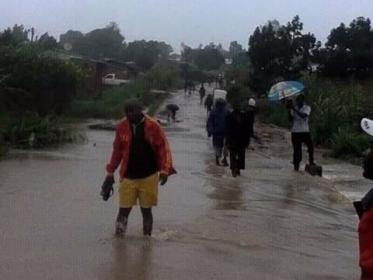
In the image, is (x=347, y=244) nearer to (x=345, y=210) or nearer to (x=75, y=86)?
(x=345, y=210)

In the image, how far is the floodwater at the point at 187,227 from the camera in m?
7.62

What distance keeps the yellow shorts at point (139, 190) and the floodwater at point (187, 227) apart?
0.44 meters

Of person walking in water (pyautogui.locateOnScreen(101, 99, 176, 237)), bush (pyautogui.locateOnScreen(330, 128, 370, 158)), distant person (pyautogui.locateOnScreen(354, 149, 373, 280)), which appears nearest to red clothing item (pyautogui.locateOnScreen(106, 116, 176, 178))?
person walking in water (pyautogui.locateOnScreen(101, 99, 176, 237))

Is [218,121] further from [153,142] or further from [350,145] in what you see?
[153,142]

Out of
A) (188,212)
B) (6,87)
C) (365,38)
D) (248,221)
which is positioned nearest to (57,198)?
(188,212)

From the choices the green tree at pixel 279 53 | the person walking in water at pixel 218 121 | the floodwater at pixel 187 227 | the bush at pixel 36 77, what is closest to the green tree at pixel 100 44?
the green tree at pixel 279 53

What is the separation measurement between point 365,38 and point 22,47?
21.6 m

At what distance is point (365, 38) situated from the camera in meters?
44.9

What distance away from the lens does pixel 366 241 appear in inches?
184

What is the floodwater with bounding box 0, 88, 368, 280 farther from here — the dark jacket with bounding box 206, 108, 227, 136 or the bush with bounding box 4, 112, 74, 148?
the bush with bounding box 4, 112, 74, 148

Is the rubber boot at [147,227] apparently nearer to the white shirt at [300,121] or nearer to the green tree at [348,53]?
the white shirt at [300,121]

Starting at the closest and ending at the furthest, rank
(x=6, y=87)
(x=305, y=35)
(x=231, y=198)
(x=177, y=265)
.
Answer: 1. (x=177, y=265)
2. (x=231, y=198)
3. (x=6, y=87)
4. (x=305, y=35)

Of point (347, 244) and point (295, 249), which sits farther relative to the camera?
point (347, 244)

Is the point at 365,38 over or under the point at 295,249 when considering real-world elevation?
over
